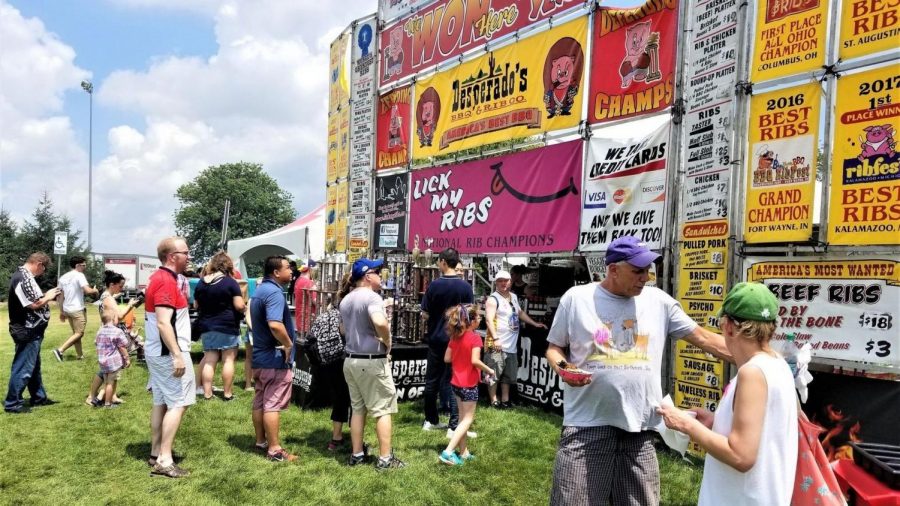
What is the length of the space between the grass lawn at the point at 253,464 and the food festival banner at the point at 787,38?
11.5 ft

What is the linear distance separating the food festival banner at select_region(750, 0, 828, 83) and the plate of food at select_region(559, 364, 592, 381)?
368 centimetres

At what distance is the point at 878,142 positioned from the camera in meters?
4.26

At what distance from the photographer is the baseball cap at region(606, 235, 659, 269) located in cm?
265

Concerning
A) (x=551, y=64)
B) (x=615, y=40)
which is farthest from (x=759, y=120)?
(x=551, y=64)

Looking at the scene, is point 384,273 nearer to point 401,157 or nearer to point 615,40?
point 401,157

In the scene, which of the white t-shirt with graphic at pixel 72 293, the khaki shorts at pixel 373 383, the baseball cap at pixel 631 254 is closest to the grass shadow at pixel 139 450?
the khaki shorts at pixel 373 383

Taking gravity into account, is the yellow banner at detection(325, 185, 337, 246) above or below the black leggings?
above

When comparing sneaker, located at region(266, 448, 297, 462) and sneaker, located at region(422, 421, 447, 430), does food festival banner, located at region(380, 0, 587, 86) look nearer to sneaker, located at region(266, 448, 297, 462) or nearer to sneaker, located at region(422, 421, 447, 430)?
sneaker, located at region(422, 421, 447, 430)

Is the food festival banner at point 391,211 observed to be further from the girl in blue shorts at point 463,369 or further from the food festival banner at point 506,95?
the girl in blue shorts at point 463,369

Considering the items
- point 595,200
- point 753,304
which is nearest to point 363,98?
point 595,200

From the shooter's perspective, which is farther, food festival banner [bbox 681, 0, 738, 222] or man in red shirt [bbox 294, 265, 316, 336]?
man in red shirt [bbox 294, 265, 316, 336]

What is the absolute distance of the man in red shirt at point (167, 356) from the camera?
456 cm

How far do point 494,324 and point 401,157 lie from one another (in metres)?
4.63

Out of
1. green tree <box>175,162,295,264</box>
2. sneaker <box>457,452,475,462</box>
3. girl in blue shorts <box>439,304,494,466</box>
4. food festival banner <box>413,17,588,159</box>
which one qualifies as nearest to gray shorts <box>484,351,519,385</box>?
girl in blue shorts <box>439,304,494,466</box>
